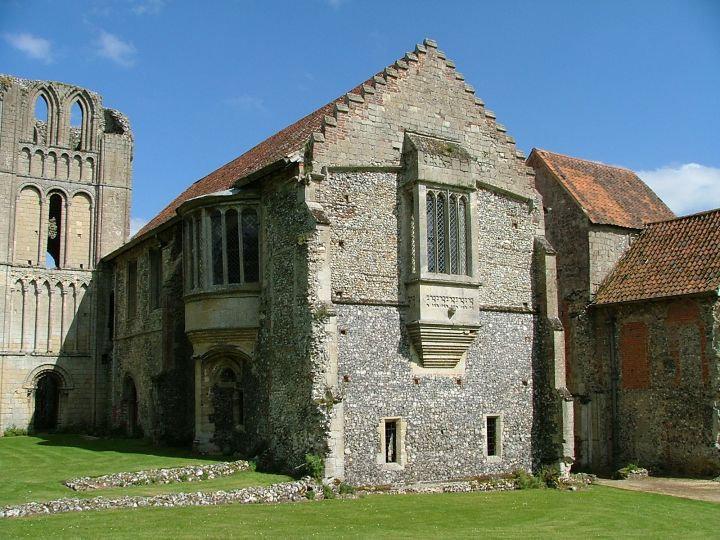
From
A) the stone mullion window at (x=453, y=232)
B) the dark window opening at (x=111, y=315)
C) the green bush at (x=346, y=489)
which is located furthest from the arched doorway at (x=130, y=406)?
the stone mullion window at (x=453, y=232)

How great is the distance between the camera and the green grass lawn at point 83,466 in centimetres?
1850

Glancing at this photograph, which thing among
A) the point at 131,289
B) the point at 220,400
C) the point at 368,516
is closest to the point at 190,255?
the point at 220,400

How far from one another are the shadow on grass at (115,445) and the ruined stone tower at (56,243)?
263cm

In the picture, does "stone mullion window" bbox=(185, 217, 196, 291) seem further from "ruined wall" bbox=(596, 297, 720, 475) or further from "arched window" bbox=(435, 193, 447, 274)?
"ruined wall" bbox=(596, 297, 720, 475)

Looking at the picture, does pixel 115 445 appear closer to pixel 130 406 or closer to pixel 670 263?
pixel 130 406

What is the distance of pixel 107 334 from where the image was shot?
38.8 meters

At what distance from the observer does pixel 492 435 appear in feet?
80.3

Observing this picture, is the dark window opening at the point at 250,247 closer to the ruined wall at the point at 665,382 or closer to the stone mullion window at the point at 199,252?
the stone mullion window at the point at 199,252

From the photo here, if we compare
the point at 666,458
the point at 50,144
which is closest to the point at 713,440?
the point at 666,458

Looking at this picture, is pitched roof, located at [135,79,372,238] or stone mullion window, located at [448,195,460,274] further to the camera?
pitched roof, located at [135,79,372,238]

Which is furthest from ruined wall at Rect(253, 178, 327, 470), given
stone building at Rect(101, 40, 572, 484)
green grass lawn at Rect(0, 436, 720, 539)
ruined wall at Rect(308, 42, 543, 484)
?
green grass lawn at Rect(0, 436, 720, 539)

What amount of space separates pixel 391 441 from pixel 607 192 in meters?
16.4

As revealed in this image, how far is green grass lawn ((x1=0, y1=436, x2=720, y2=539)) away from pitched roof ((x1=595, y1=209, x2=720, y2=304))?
759 centimetres

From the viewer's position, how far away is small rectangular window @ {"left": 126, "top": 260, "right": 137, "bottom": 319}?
35219mm
